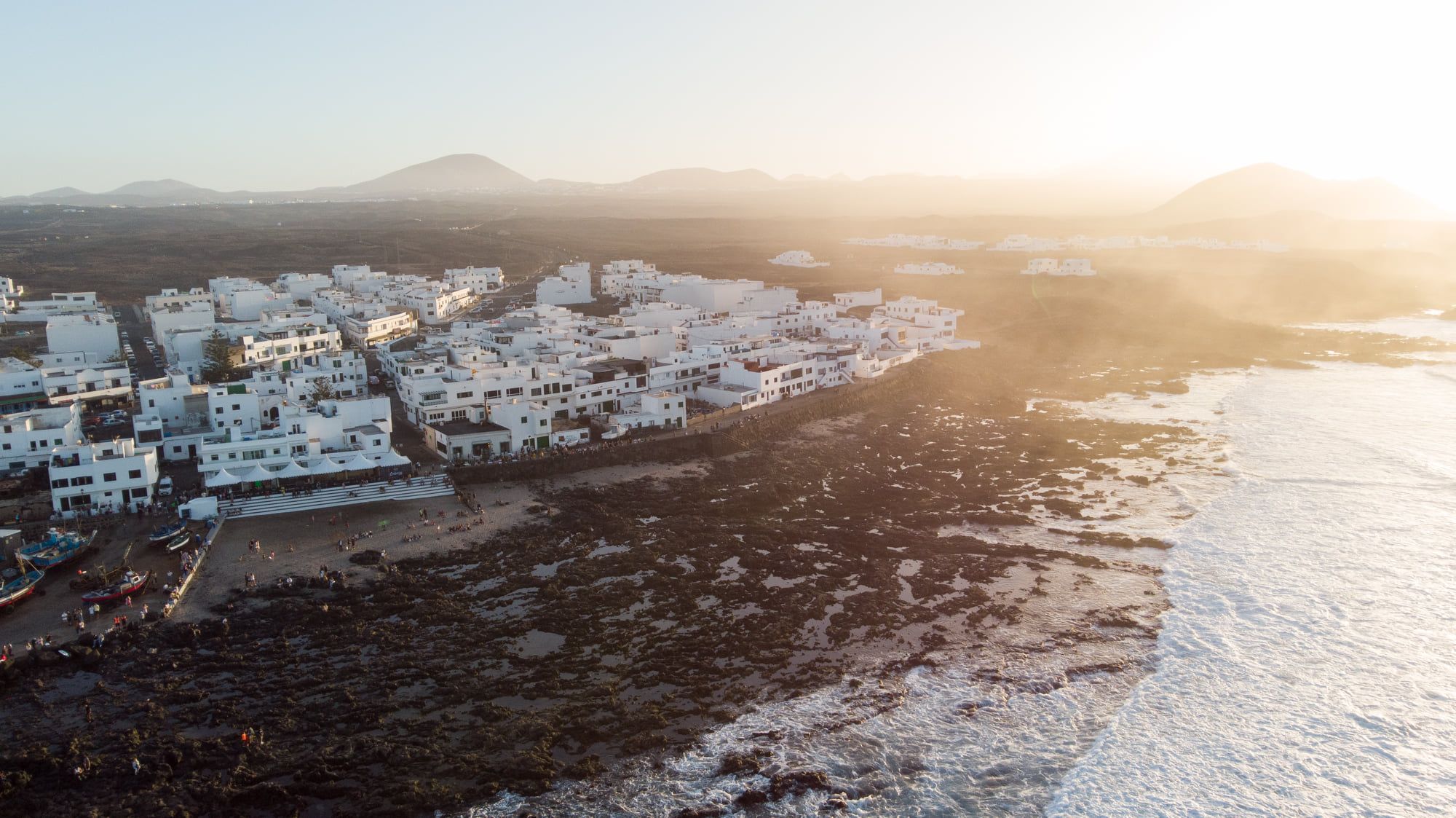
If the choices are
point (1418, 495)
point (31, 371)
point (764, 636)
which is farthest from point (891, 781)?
point (31, 371)

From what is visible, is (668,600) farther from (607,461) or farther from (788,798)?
(607,461)

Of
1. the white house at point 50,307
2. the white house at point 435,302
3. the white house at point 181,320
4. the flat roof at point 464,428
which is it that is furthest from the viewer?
the white house at point 435,302

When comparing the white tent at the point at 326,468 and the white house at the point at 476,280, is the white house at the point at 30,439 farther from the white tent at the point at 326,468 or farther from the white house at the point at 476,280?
the white house at the point at 476,280

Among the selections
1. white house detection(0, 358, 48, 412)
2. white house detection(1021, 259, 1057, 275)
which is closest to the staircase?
white house detection(0, 358, 48, 412)

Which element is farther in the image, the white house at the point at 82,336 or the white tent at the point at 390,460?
the white house at the point at 82,336

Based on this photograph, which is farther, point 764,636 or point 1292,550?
point 1292,550

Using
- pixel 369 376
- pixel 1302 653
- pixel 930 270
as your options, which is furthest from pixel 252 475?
pixel 930 270

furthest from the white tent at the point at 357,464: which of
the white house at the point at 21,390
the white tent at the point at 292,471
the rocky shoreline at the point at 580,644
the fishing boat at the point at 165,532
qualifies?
the white house at the point at 21,390
